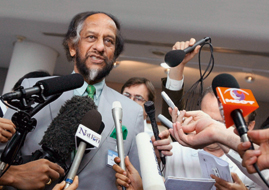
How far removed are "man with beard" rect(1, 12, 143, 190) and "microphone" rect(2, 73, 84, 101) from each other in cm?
37

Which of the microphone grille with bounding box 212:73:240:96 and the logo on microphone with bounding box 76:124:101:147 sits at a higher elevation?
the microphone grille with bounding box 212:73:240:96

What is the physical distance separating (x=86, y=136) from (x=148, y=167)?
24cm

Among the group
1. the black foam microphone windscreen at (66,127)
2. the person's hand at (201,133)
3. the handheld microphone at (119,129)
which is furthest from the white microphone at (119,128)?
the person's hand at (201,133)

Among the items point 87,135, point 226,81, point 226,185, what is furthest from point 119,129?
point 226,185

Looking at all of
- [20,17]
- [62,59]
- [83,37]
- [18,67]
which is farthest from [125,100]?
[62,59]

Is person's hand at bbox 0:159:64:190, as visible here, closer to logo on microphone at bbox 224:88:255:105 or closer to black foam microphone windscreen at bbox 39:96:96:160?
black foam microphone windscreen at bbox 39:96:96:160

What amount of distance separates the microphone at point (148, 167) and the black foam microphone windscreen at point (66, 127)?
259 millimetres

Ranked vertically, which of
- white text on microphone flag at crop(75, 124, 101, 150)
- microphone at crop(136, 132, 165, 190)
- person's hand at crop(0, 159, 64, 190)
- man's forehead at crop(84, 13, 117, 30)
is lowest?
person's hand at crop(0, 159, 64, 190)

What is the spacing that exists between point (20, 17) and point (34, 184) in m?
3.80

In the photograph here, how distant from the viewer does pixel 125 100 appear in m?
1.47

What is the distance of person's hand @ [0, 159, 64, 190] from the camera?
3.11 ft

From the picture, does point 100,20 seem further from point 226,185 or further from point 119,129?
point 226,185

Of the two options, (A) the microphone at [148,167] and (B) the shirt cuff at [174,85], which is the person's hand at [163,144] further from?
(B) the shirt cuff at [174,85]

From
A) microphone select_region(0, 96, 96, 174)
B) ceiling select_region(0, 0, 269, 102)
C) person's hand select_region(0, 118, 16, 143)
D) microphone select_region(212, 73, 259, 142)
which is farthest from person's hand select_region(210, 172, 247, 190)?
ceiling select_region(0, 0, 269, 102)
